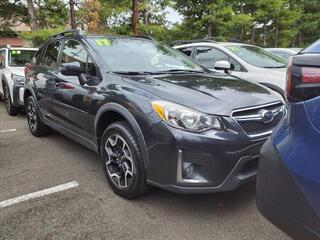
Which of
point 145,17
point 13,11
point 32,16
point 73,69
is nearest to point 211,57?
point 73,69

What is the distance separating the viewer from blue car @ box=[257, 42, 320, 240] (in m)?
1.72

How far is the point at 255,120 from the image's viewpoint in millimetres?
3078

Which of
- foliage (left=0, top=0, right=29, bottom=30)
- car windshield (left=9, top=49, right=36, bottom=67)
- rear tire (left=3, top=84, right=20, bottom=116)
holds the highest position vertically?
foliage (left=0, top=0, right=29, bottom=30)

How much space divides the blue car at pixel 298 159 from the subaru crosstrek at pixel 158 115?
2.88ft

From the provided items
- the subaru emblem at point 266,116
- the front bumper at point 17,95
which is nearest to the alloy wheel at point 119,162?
the subaru emblem at point 266,116

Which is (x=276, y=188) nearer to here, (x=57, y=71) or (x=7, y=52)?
(x=57, y=71)

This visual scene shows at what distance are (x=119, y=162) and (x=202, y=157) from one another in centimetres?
99

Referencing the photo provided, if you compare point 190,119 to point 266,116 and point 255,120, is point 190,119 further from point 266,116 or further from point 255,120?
point 266,116

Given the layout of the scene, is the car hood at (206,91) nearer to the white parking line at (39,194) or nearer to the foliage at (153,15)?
the white parking line at (39,194)

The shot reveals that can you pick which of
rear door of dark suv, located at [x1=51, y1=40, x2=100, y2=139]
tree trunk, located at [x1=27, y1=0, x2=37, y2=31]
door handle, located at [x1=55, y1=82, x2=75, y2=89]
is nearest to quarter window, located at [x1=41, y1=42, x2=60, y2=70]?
rear door of dark suv, located at [x1=51, y1=40, x2=100, y2=139]

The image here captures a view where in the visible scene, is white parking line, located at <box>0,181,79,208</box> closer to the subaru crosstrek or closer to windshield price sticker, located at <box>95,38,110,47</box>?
the subaru crosstrek

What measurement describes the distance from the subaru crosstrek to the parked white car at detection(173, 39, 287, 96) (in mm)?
2259

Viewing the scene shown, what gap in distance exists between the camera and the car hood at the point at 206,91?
3.00 meters

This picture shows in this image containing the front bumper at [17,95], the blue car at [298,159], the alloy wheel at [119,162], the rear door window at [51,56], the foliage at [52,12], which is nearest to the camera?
the blue car at [298,159]
